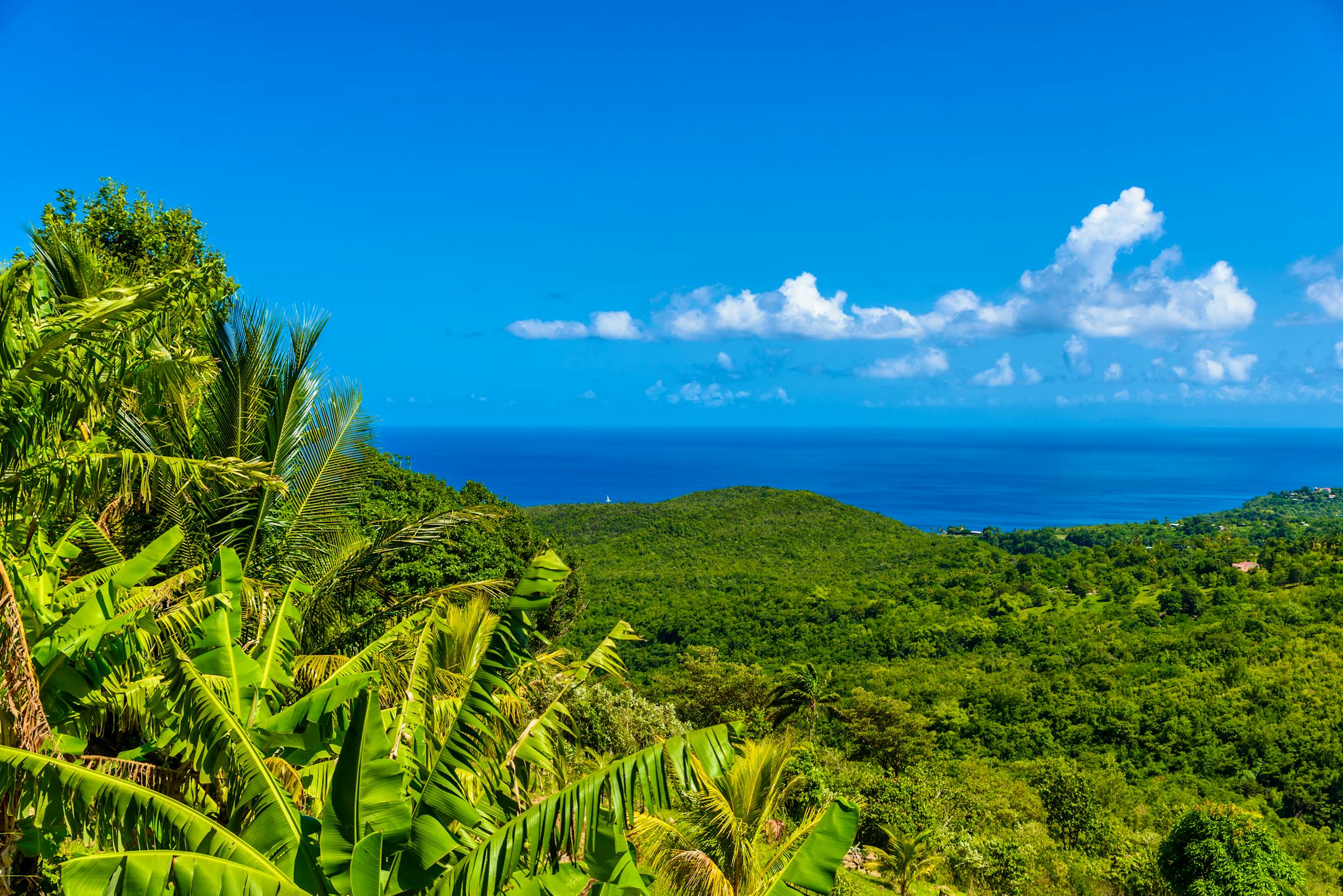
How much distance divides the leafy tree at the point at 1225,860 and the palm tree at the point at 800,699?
Answer: 1168cm

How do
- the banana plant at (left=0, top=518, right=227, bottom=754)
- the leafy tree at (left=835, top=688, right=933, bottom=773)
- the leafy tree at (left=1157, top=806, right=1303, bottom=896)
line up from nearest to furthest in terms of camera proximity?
the banana plant at (left=0, top=518, right=227, bottom=754)
the leafy tree at (left=1157, top=806, right=1303, bottom=896)
the leafy tree at (left=835, top=688, right=933, bottom=773)

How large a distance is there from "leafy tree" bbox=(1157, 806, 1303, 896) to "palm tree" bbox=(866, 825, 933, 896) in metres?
3.29

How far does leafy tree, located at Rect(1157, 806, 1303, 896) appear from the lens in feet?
31.9

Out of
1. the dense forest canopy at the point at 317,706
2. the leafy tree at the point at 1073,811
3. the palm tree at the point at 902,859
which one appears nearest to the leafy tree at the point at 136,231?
the dense forest canopy at the point at 317,706

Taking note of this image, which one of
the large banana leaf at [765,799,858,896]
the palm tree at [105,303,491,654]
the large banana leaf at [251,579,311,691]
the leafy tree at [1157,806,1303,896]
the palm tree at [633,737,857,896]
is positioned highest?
the palm tree at [105,303,491,654]

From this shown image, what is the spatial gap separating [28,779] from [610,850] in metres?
2.44

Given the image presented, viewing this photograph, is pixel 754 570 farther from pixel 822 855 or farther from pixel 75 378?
pixel 75 378

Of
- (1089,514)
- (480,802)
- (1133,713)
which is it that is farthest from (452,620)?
(1089,514)

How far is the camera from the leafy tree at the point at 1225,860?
973cm

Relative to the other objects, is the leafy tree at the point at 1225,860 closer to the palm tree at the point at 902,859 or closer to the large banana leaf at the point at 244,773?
the palm tree at the point at 902,859

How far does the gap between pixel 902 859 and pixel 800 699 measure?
35.8 ft

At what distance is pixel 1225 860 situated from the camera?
9.95m

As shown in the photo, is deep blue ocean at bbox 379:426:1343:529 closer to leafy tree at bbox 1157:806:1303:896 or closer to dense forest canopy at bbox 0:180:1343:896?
dense forest canopy at bbox 0:180:1343:896

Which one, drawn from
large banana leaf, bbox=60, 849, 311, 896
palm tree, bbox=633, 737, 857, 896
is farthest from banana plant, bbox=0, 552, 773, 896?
palm tree, bbox=633, 737, 857, 896
